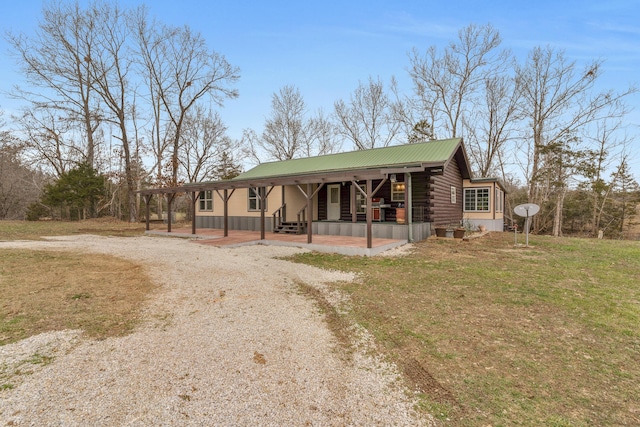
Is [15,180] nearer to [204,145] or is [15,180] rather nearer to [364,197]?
[204,145]

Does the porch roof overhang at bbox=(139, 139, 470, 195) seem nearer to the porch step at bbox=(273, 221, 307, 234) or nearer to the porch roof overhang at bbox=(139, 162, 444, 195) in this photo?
the porch roof overhang at bbox=(139, 162, 444, 195)

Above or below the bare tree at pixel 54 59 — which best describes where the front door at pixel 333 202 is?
below

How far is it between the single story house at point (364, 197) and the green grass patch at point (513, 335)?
4760mm

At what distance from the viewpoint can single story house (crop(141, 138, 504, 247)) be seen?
12159 mm

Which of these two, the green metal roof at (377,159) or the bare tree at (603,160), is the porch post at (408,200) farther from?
the bare tree at (603,160)

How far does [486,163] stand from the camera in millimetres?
26016

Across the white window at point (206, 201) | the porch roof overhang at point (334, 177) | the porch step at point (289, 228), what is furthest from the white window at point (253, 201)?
the white window at point (206, 201)

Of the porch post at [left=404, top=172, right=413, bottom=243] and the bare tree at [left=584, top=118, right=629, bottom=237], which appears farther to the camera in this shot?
the bare tree at [left=584, top=118, right=629, bottom=237]

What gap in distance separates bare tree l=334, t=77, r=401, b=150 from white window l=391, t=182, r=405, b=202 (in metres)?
16.2

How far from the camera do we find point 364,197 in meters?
13.7

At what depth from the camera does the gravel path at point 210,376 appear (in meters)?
2.26

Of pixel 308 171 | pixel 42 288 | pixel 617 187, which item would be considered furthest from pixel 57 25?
pixel 617 187

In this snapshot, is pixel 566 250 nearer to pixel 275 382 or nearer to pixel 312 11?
pixel 275 382

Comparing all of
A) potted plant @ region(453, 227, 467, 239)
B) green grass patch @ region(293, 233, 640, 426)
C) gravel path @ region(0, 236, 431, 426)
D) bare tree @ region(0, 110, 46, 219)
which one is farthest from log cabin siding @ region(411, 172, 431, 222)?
bare tree @ region(0, 110, 46, 219)
